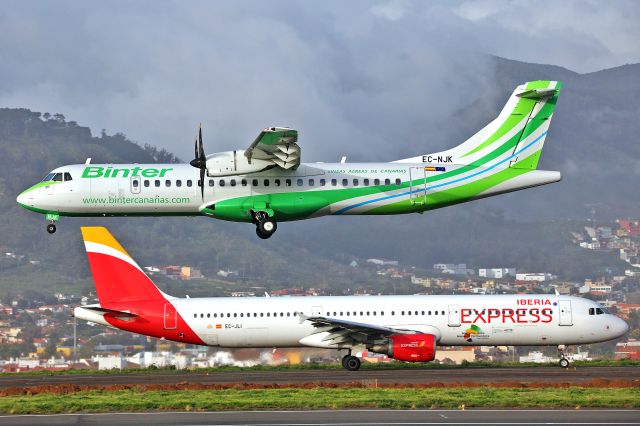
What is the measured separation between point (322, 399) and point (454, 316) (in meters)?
18.3

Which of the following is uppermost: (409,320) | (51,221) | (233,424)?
(51,221)

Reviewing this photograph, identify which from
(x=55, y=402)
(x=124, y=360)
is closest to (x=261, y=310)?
(x=55, y=402)

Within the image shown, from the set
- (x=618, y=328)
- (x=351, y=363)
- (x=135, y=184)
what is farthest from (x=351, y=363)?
(x=135, y=184)

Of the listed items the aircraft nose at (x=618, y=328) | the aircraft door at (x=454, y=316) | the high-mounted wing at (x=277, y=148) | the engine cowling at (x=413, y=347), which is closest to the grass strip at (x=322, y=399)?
the high-mounted wing at (x=277, y=148)

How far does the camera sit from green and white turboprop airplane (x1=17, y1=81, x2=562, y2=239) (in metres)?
47.0

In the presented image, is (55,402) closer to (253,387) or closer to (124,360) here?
(253,387)

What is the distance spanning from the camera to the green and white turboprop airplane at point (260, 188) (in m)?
47.0

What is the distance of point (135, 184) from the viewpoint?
47.8 m

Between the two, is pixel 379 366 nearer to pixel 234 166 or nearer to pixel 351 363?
pixel 351 363

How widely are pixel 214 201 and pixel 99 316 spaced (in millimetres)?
17404

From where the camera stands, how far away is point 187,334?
200 ft

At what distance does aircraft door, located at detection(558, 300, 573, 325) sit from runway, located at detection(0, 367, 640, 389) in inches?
96.2

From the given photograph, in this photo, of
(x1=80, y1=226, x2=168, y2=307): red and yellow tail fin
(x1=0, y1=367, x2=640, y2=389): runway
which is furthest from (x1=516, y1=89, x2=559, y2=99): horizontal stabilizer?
(x1=80, y1=226, x2=168, y2=307): red and yellow tail fin

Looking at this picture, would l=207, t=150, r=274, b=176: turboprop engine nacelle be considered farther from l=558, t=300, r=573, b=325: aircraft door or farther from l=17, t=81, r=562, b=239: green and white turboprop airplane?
l=558, t=300, r=573, b=325: aircraft door
